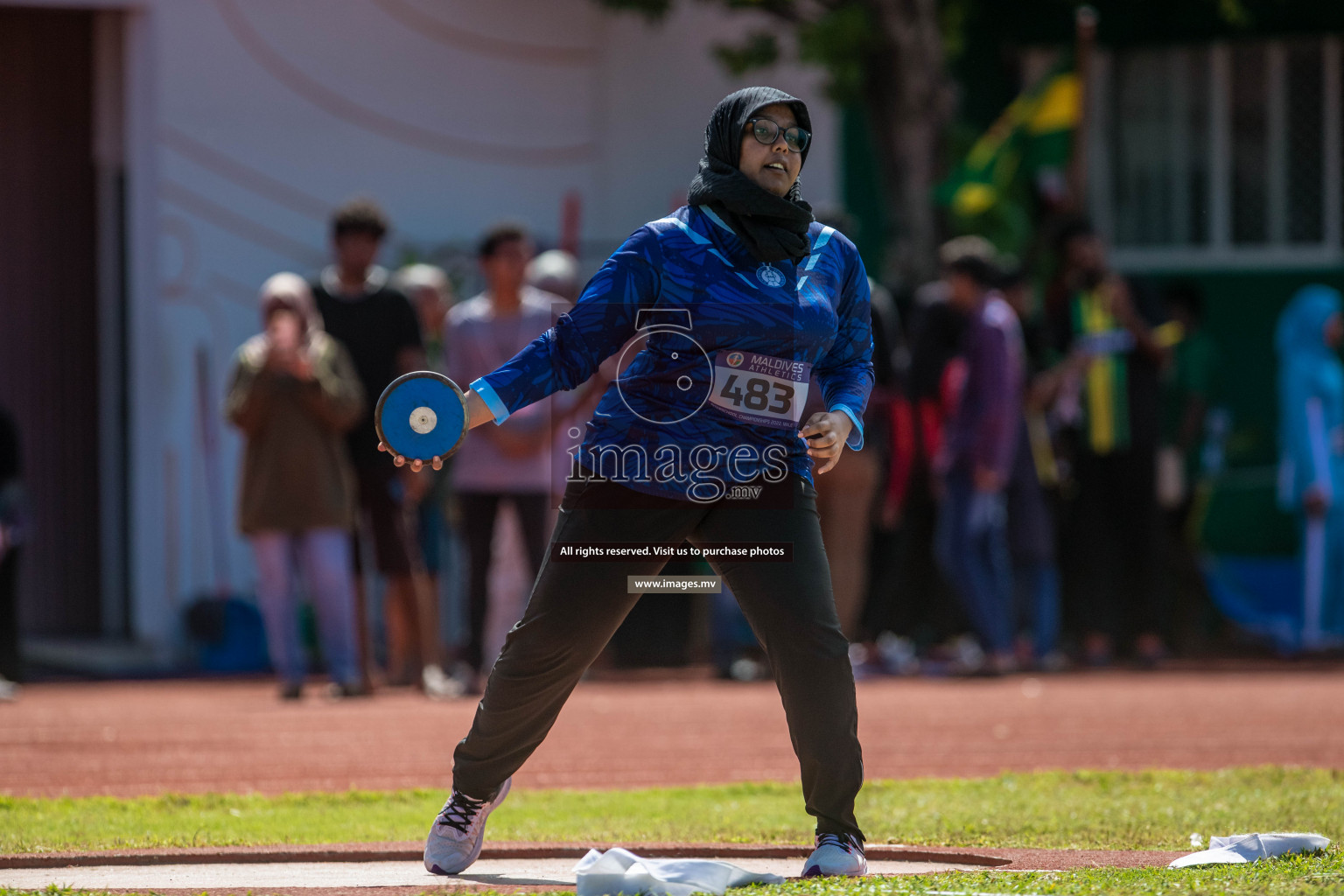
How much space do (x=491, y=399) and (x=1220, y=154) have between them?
39.1ft

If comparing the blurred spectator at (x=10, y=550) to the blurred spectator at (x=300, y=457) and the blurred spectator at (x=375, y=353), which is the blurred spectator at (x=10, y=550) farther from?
the blurred spectator at (x=375, y=353)

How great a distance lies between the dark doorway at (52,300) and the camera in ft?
44.3

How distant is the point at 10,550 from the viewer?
1014 cm

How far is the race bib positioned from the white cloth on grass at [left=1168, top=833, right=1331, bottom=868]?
4.60 ft

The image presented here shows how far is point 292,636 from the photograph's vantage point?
32.0 ft

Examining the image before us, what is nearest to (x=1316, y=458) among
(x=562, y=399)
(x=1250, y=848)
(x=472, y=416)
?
(x=562, y=399)

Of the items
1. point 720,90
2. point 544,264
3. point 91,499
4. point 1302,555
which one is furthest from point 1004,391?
point 91,499

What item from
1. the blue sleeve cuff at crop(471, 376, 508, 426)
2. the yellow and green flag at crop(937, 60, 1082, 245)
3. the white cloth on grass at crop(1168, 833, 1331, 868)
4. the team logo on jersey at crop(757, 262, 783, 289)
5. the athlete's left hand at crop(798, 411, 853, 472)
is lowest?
the white cloth on grass at crop(1168, 833, 1331, 868)

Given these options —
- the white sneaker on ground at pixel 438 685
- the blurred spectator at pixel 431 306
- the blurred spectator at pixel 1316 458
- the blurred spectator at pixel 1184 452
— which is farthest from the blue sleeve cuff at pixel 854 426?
the blurred spectator at pixel 1316 458

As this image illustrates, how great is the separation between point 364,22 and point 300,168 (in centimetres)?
118

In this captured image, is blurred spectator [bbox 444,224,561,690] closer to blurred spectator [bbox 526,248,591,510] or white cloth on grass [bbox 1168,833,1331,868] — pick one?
blurred spectator [bbox 526,248,591,510]

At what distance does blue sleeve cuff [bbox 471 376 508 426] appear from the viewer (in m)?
4.57

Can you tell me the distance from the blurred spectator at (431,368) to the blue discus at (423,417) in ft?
18.4

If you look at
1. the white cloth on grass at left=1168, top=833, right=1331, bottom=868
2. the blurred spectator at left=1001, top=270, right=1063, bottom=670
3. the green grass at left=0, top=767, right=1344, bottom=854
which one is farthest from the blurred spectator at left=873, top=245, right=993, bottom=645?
the white cloth on grass at left=1168, top=833, right=1331, bottom=868
